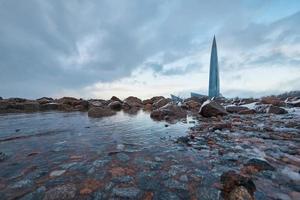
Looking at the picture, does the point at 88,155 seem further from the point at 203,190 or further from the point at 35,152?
the point at 203,190

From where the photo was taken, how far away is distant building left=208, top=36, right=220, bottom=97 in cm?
6295

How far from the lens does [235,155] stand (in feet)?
11.5

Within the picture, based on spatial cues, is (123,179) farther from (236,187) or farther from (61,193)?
(236,187)

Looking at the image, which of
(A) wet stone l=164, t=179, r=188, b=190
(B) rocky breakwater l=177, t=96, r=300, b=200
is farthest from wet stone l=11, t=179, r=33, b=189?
(B) rocky breakwater l=177, t=96, r=300, b=200

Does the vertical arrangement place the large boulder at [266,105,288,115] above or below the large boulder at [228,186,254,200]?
above

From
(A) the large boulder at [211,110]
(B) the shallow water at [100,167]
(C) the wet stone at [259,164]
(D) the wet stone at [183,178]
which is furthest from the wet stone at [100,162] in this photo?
(A) the large boulder at [211,110]

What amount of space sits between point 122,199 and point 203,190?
3.43 ft

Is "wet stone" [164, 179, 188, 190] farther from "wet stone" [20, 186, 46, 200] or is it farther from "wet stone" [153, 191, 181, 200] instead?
A: "wet stone" [20, 186, 46, 200]

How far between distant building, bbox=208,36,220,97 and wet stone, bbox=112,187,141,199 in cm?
6564

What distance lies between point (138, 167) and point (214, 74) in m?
66.1

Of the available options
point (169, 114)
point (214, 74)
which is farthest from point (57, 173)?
point (214, 74)

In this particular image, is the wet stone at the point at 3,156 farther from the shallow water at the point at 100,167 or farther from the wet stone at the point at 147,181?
the wet stone at the point at 147,181

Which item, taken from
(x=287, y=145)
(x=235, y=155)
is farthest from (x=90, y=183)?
(x=287, y=145)

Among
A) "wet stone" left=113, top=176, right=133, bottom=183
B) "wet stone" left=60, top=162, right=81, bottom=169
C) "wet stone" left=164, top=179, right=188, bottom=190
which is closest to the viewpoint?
"wet stone" left=164, top=179, right=188, bottom=190
